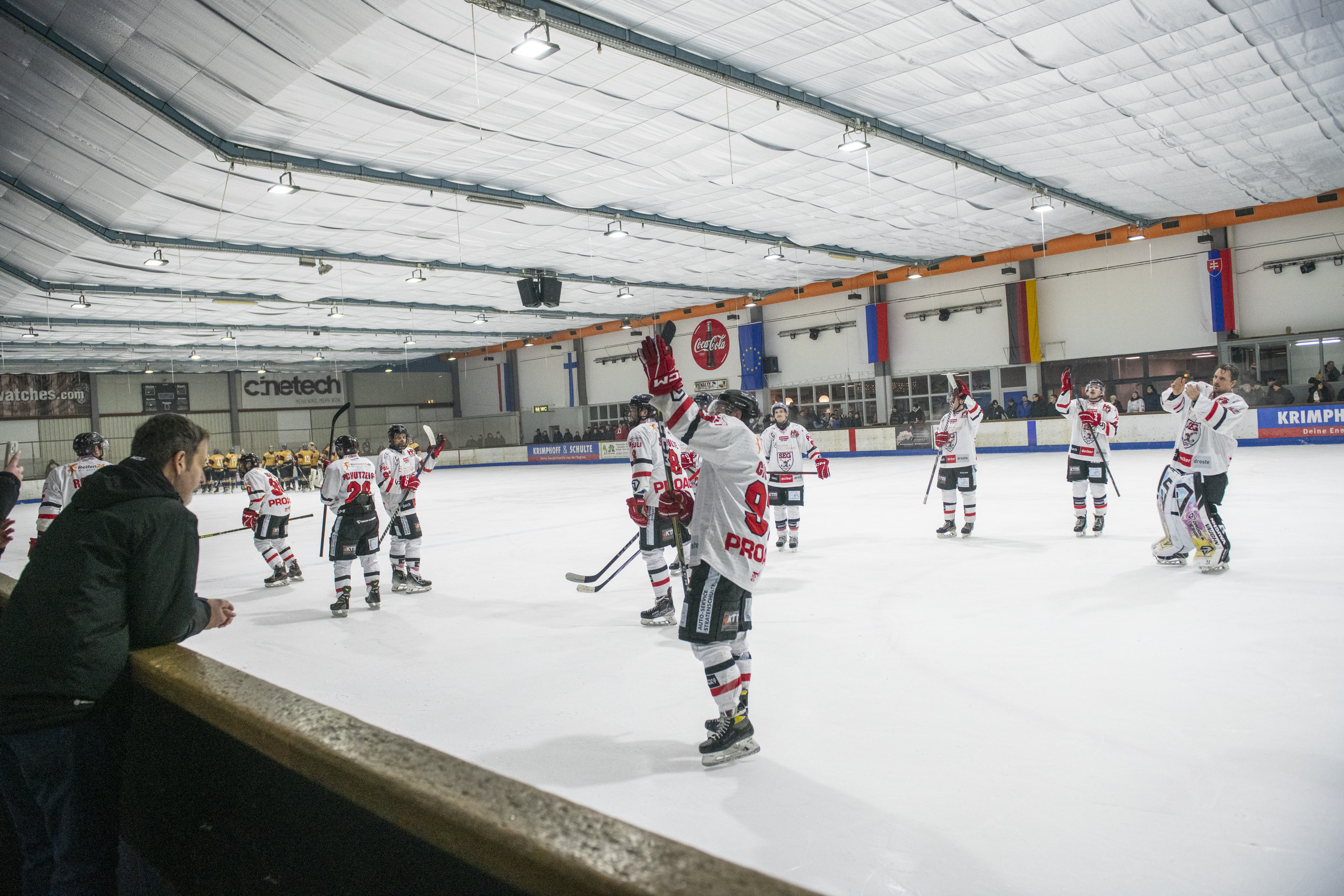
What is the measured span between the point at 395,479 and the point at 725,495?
4.58 meters

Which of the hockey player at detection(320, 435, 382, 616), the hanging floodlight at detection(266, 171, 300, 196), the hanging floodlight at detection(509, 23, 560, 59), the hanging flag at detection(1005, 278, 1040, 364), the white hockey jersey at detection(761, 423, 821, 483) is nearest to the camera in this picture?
the hockey player at detection(320, 435, 382, 616)

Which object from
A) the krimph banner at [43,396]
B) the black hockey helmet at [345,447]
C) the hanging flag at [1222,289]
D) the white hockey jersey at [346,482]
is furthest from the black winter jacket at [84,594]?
the krimph banner at [43,396]

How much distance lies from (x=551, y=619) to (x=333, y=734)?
4583 mm

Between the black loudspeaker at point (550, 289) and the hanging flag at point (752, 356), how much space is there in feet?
38.9

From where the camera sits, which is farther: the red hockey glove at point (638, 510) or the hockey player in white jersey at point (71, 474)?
the hockey player in white jersey at point (71, 474)

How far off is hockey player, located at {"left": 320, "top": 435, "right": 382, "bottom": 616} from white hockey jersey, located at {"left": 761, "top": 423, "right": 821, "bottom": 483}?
3.85 meters

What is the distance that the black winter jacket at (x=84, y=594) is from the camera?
1.91 m

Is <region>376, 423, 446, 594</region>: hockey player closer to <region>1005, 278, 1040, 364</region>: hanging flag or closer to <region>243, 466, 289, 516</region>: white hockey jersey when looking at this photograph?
<region>243, 466, 289, 516</region>: white hockey jersey

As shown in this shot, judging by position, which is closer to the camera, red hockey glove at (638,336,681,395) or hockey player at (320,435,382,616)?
red hockey glove at (638,336,681,395)

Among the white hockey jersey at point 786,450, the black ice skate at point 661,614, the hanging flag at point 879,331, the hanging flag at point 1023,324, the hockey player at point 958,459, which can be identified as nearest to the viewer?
the black ice skate at point 661,614

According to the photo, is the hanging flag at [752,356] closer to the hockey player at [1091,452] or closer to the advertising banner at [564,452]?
Result: the advertising banner at [564,452]

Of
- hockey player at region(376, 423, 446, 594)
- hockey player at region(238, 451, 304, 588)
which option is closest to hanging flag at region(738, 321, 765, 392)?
hockey player at region(238, 451, 304, 588)

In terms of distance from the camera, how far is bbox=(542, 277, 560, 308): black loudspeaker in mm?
16641

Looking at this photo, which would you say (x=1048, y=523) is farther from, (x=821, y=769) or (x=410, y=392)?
(x=410, y=392)
